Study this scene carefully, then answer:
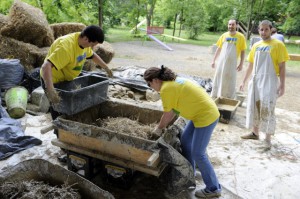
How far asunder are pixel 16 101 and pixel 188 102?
→ 12.0 ft

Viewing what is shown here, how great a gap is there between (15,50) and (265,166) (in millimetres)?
5805

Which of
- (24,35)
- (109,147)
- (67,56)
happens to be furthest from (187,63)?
(109,147)

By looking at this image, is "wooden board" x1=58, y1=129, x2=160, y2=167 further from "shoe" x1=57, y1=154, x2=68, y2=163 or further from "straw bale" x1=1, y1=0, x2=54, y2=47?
"straw bale" x1=1, y1=0, x2=54, y2=47

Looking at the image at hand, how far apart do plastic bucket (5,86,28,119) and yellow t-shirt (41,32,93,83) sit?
1.93 m

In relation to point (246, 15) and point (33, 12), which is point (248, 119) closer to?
point (33, 12)

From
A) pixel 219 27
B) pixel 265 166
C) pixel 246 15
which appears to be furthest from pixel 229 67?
pixel 219 27

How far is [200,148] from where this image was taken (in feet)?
10.00

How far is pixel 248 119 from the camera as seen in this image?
463 centimetres

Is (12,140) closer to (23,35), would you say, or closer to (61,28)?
(23,35)

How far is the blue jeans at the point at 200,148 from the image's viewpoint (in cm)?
301

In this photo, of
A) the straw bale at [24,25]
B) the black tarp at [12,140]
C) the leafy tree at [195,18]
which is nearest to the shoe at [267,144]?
the black tarp at [12,140]

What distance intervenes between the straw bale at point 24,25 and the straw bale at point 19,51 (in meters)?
0.23

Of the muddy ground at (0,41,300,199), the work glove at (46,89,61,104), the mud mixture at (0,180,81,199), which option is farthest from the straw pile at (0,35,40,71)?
the mud mixture at (0,180,81,199)

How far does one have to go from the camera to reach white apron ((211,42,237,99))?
604cm
